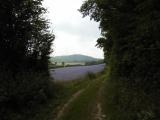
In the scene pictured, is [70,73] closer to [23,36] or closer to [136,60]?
[23,36]

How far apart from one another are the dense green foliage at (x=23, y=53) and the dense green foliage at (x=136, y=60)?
4.87m

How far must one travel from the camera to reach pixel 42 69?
2447cm

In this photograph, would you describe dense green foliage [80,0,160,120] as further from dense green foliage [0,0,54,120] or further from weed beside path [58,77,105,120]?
dense green foliage [0,0,54,120]

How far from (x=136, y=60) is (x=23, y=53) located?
9.29 metres

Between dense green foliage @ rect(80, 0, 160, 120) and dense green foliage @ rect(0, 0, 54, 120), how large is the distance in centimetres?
487

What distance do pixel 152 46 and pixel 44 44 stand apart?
11.4 meters

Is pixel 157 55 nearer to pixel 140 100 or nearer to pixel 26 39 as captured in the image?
pixel 140 100

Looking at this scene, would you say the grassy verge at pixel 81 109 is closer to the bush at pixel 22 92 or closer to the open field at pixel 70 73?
the bush at pixel 22 92

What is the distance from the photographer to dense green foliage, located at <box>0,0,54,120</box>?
1808 centimetres

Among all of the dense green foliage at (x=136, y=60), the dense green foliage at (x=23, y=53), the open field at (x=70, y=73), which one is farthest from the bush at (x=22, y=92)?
the open field at (x=70, y=73)

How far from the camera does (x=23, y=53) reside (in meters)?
23.0

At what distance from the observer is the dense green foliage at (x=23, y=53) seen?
59.3 ft

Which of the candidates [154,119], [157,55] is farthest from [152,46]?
[154,119]

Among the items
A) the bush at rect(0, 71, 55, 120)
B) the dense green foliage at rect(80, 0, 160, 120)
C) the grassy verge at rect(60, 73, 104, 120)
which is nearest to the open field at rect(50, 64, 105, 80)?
the bush at rect(0, 71, 55, 120)
